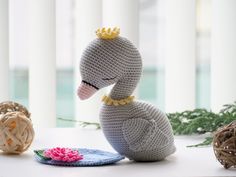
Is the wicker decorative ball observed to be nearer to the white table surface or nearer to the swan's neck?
the white table surface

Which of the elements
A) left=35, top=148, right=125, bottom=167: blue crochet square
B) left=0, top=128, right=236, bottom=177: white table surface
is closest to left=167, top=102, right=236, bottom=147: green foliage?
left=0, top=128, right=236, bottom=177: white table surface

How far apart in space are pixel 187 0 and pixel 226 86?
0.29 m

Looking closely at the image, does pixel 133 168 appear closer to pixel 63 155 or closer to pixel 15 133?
pixel 63 155

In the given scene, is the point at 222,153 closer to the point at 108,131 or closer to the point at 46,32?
the point at 108,131

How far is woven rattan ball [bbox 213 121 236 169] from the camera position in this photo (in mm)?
772

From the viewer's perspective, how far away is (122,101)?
0.84m

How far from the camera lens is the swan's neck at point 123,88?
84cm

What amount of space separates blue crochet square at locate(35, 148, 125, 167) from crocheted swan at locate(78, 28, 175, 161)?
22 mm

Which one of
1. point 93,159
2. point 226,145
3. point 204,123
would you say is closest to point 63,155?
point 93,159

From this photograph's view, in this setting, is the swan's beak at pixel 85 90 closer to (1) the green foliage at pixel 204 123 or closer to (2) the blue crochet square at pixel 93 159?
(2) the blue crochet square at pixel 93 159

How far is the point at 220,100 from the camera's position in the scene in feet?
5.74

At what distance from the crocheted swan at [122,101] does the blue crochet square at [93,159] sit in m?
0.02

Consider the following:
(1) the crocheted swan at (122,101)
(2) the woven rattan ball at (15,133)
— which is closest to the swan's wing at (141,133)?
(1) the crocheted swan at (122,101)

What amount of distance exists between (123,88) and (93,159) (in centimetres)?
11
